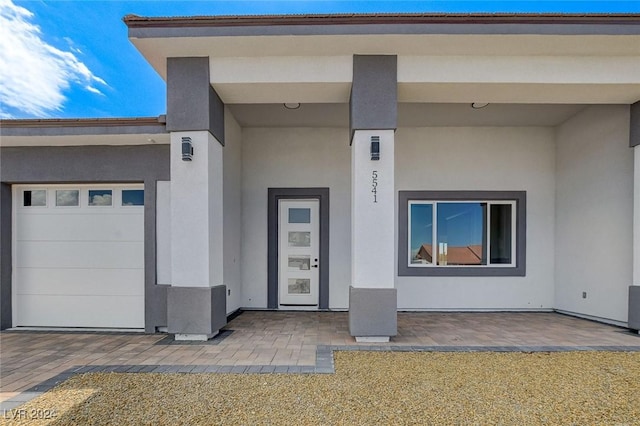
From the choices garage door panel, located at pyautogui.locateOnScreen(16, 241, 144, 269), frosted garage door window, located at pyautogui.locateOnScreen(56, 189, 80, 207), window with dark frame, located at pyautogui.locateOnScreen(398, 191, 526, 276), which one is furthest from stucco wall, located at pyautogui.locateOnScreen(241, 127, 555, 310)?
frosted garage door window, located at pyautogui.locateOnScreen(56, 189, 80, 207)

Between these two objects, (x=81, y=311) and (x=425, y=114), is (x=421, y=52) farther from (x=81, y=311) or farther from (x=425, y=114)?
(x=81, y=311)

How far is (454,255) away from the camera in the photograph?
6758 mm

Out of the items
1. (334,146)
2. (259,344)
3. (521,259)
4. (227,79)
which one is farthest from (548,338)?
(227,79)

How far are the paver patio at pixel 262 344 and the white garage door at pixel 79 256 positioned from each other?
14.0 inches

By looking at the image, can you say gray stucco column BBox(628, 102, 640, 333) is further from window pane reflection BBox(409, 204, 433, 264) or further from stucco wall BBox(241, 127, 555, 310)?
window pane reflection BBox(409, 204, 433, 264)

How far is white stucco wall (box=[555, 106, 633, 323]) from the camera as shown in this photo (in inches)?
214

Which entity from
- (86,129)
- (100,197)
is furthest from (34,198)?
(86,129)

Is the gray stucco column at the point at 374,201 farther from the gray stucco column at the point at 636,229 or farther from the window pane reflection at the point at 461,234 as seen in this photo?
the gray stucco column at the point at 636,229

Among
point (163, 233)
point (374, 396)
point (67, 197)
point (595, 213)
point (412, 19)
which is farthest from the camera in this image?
point (595, 213)

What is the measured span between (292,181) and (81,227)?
3.84m

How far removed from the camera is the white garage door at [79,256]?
5.28 meters

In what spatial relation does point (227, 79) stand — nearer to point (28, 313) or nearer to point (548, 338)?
point (28, 313)

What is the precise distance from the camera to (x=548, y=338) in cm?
478

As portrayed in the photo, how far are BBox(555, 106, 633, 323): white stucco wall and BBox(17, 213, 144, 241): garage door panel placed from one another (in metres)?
8.08
